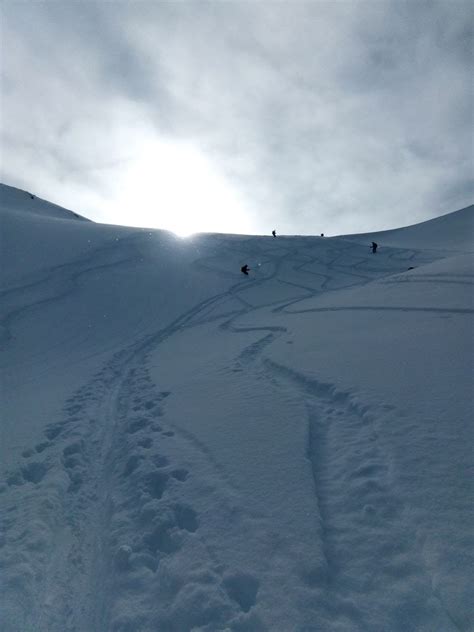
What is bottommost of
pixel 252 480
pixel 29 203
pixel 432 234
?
pixel 252 480

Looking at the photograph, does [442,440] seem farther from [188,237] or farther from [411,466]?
[188,237]

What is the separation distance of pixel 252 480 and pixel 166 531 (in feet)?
3.72

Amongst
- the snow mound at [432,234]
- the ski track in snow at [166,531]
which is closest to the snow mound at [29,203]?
the snow mound at [432,234]

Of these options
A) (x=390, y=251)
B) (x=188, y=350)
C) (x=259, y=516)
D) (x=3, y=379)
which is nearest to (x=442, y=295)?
(x=188, y=350)

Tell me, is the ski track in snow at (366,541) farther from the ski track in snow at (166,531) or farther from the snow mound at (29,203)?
the snow mound at (29,203)

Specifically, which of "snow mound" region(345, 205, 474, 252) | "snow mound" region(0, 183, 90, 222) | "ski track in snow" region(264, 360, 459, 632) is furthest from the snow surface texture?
"snow mound" region(0, 183, 90, 222)

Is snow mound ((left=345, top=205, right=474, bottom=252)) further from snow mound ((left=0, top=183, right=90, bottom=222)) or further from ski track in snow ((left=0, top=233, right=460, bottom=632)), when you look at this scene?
ski track in snow ((left=0, top=233, right=460, bottom=632))

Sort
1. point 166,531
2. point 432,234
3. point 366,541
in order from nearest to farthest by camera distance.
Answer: point 366,541 → point 166,531 → point 432,234

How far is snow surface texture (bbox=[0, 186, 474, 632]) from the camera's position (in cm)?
326

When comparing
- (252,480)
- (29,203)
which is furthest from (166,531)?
(29,203)

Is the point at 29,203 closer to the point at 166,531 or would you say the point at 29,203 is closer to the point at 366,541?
the point at 166,531

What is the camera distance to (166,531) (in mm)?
4199

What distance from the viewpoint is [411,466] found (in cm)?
418

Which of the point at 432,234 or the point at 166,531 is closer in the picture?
the point at 166,531
